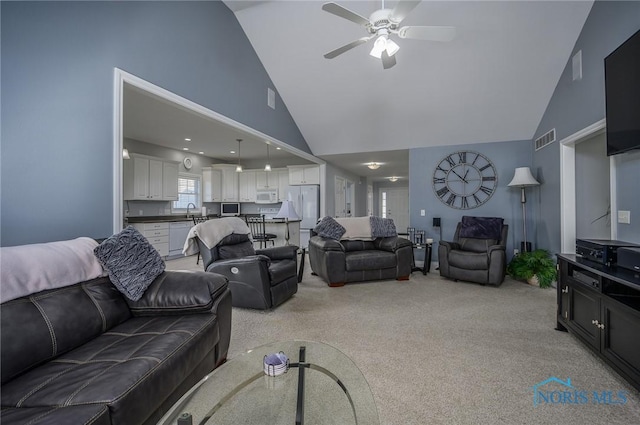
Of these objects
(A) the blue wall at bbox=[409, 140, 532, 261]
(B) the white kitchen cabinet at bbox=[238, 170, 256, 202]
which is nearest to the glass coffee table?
(A) the blue wall at bbox=[409, 140, 532, 261]

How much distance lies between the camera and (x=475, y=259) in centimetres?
401

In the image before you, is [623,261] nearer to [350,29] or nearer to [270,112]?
[350,29]

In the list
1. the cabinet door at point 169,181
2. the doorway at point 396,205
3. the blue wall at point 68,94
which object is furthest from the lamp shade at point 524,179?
the doorway at point 396,205

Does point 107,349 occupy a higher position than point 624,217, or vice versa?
point 624,217

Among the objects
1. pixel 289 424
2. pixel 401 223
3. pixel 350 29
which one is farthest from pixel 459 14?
pixel 401 223

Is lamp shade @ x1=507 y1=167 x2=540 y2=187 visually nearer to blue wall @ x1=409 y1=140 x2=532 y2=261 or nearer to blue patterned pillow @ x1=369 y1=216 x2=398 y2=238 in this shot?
blue wall @ x1=409 y1=140 x2=532 y2=261

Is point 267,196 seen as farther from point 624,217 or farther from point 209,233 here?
point 624,217

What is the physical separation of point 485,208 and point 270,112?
4.12m

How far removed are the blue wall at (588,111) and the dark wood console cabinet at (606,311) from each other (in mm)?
643

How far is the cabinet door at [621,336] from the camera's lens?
1611 mm

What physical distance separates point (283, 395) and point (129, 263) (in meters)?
1.29

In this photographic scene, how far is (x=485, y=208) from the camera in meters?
5.16

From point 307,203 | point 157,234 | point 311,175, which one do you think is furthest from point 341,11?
point 157,234

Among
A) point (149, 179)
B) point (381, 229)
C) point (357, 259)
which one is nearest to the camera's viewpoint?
point (357, 259)
